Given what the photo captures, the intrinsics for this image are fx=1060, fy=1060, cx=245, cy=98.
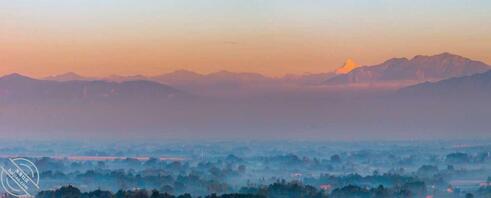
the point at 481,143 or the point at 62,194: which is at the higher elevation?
the point at 481,143

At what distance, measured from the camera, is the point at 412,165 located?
100m

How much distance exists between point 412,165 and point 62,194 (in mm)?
57163

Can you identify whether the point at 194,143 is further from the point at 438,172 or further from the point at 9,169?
the point at 9,169

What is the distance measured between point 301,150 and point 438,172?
165 ft

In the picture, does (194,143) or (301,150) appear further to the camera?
(194,143)

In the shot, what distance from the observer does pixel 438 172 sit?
86.1 metres

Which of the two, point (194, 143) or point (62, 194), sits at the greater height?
point (194, 143)

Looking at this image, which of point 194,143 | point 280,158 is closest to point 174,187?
point 280,158

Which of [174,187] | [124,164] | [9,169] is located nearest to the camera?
[9,169]

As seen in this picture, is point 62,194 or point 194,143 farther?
point 194,143

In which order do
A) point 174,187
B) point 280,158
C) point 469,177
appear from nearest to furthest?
1. point 174,187
2. point 469,177
3. point 280,158

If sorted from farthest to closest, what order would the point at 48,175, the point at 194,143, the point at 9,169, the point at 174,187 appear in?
the point at 194,143
the point at 48,175
the point at 174,187
the point at 9,169

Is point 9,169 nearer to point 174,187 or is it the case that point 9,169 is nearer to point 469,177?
point 174,187

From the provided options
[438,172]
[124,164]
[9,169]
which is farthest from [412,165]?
[9,169]
